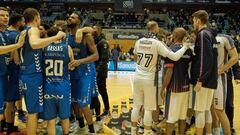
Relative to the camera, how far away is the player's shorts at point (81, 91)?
234 inches

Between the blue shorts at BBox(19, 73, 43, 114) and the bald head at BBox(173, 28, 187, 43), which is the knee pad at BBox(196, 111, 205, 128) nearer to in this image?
the bald head at BBox(173, 28, 187, 43)

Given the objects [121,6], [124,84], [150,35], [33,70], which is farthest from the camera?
[121,6]

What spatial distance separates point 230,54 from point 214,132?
4.70 feet

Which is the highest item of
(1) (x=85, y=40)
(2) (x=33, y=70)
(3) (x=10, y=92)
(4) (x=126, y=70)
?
(1) (x=85, y=40)

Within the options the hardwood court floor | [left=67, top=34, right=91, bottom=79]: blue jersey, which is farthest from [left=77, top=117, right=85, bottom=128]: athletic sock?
the hardwood court floor

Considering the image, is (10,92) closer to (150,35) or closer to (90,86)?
(90,86)

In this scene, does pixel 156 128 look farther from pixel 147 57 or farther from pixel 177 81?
pixel 147 57

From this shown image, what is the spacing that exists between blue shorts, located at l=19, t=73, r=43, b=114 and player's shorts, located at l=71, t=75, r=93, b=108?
911mm

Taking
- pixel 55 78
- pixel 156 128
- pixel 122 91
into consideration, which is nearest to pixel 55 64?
pixel 55 78

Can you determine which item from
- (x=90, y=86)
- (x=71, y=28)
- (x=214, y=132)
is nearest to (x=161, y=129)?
(x=214, y=132)

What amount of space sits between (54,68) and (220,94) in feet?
9.02

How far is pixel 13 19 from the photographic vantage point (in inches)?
240

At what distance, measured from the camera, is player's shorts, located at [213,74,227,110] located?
5.83 meters

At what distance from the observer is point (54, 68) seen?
5.19 meters
